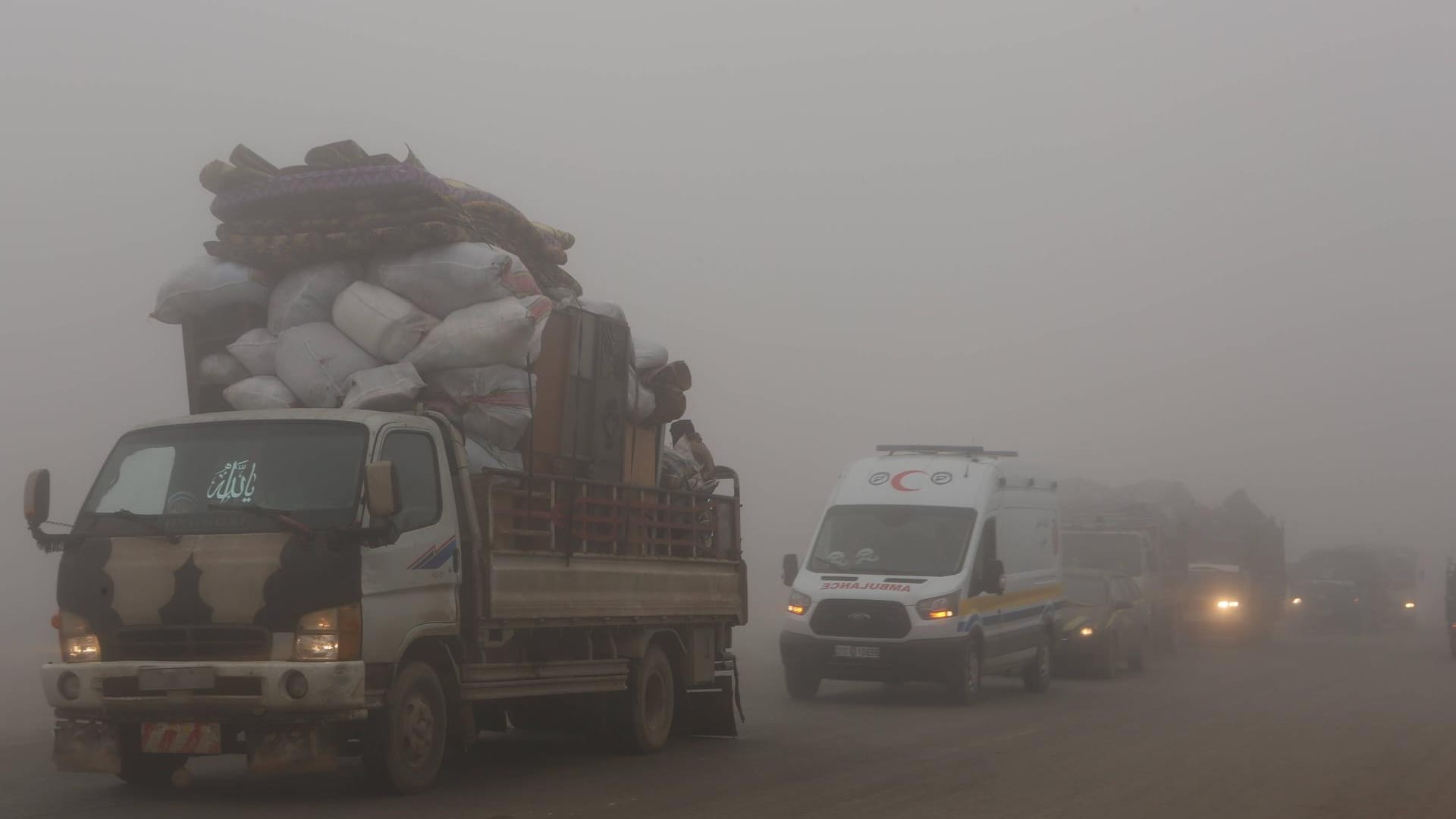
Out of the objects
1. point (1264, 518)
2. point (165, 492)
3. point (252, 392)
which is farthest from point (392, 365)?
point (1264, 518)

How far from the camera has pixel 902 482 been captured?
818 inches

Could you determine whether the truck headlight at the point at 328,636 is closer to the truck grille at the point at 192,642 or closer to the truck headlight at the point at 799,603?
the truck grille at the point at 192,642

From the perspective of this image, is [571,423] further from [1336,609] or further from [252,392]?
[1336,609]

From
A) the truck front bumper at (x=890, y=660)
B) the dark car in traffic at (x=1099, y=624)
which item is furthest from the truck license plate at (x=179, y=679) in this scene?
the dark car in traffic at (x=1099, y=624)

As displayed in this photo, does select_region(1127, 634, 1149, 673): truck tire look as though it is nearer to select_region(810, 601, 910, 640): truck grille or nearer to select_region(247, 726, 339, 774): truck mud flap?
select_region(810, 601, 910, 640): truck grille

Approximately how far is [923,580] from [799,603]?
1.54 metres

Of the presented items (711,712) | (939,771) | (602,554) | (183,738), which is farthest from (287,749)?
(711,712)

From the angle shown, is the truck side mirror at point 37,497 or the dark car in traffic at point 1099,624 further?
the dark car in traffic at point 1099,624

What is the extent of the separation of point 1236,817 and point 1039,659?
39.9 feet

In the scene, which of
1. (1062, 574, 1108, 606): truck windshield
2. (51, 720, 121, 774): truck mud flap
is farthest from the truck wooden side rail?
(1062, 574, 1108, 606): truck windshield

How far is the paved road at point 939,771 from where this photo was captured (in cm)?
966

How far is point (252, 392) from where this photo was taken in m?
10.8

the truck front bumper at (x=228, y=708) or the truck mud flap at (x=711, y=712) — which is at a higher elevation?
the truck front bumper at (x=228, y=708)

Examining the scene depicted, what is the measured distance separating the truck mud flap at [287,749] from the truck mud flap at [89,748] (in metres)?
0.92
